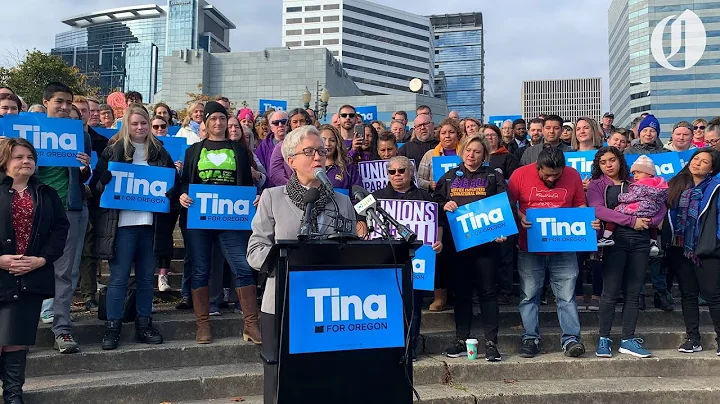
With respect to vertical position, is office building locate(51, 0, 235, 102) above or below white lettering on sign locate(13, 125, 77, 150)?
above

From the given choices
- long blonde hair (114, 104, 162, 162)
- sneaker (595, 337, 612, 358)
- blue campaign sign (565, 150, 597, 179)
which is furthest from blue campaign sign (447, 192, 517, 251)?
long blonde hair (114, 104, 162, 162)

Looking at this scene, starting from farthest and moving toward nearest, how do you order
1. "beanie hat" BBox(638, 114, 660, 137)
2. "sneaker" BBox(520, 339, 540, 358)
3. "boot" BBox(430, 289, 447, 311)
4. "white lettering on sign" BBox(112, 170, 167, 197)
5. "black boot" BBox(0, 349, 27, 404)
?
"beanie hat" BBox(638, 114, 660, 137) < "boot" BBox(430, 289, 447, 311) < "sneaker" BBox(520, 339, 540, 358) < "white lettering on sign" BBox(112, 170, 167, 197) < "black boot" BBox(0, 349, 27, 404)

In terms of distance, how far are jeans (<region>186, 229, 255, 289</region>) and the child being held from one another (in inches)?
155

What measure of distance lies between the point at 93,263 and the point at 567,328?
18.3 feet

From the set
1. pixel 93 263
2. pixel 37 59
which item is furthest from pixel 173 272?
pixel 37 59

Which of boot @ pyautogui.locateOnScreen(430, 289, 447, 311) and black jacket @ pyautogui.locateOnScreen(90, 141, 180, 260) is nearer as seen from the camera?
black jacket @ pyautogui.locateOnScreen(90, 141, 180, 260)

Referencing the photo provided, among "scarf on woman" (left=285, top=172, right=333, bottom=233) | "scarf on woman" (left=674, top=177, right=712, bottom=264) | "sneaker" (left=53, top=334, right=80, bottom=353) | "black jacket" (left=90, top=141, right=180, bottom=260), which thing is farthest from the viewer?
"scarf on woman" (left=674, top=177, right=712, bottom=264)

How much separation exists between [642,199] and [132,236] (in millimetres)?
5545

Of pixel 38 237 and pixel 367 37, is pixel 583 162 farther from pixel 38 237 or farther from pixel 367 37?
pixel 367 37

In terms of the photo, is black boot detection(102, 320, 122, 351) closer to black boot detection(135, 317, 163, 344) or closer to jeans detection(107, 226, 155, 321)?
jeans detection(107, 226, 155, 321)

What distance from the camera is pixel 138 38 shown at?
7062 inches

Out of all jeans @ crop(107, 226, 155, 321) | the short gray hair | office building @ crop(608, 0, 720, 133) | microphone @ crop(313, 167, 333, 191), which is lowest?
jeans @ crop(107, 226, 155, 321)

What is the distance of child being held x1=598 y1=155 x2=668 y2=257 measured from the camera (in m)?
6.21

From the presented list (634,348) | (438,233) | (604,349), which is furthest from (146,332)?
(634,348)
